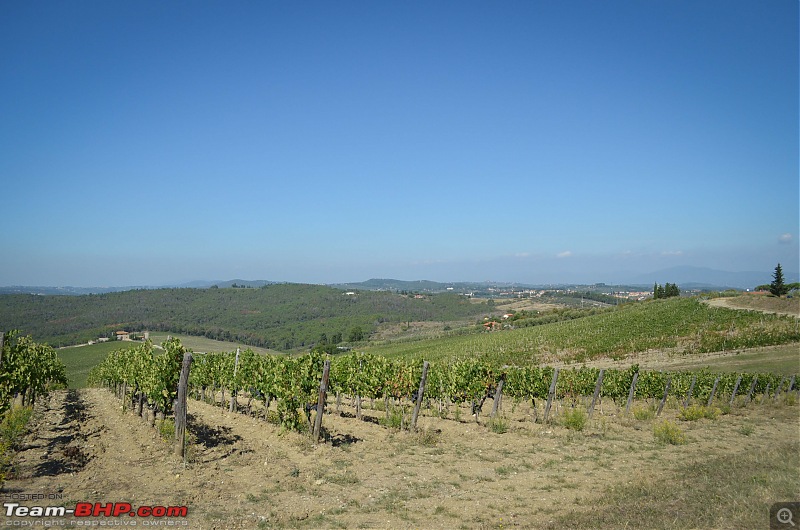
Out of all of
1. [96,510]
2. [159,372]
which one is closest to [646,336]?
[159,372]

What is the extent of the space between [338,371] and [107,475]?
9913mm

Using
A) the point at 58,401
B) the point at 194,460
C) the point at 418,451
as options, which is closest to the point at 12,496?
the point at 194,460

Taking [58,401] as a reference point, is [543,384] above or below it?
above

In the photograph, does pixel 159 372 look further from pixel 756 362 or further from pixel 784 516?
pixel 756 362

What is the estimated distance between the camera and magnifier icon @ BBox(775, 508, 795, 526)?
222 inches

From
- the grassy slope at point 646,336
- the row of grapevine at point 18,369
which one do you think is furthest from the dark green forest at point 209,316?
the row of grapevine at point 18,369

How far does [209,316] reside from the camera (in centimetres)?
16600

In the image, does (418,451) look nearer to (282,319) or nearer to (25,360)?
(25,360)

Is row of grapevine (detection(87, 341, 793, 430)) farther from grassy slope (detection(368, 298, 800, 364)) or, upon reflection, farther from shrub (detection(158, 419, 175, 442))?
grassy slope (detection(368, 298, 800, 364))

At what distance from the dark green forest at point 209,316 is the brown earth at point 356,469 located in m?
106

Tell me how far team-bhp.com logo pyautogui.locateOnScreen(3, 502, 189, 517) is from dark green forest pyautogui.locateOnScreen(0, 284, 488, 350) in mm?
111801

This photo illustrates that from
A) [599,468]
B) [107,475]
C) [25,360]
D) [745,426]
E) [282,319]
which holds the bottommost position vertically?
[282,319]

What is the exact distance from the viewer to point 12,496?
6.32 m

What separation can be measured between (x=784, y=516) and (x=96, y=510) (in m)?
9.62
